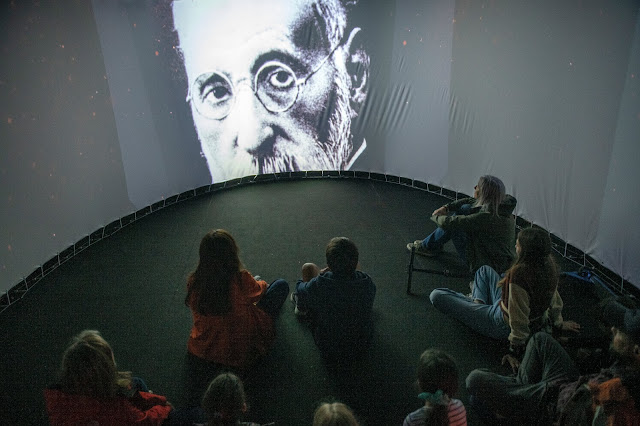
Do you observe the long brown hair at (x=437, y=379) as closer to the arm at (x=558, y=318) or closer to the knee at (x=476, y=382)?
the knee at (x=476, y=382)

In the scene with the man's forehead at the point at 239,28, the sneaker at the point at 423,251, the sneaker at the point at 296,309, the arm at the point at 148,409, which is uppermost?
the man's forehead at the point at 239,28

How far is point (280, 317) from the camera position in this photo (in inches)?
137

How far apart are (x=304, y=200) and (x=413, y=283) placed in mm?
1854

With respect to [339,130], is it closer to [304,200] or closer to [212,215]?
[304,200]

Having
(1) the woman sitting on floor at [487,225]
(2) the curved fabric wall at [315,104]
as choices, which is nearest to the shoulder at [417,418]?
(1) the woman sitting on floor at [487,225]

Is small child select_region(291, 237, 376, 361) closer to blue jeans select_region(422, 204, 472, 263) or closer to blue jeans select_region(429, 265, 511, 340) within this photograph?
blue jeans select_region(429, 265, 511, 340)

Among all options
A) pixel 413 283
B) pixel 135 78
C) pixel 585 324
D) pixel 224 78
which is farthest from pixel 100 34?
pixel 585 324

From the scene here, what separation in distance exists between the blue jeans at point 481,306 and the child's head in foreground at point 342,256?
0.89 meters

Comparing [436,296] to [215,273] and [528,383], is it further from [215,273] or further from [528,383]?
[215,273]

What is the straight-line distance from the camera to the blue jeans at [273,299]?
324cm

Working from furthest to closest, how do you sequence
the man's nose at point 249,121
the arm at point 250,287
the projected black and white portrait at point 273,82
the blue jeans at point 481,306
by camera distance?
the man's nose at point 249,121
the projected black and white portrait at point 273,82
the blue jeans at point 481,306
the arm at point 250,287

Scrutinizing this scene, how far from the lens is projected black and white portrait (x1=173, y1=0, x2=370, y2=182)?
5059mm

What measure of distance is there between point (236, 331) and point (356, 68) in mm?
3539

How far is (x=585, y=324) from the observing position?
3361mm
